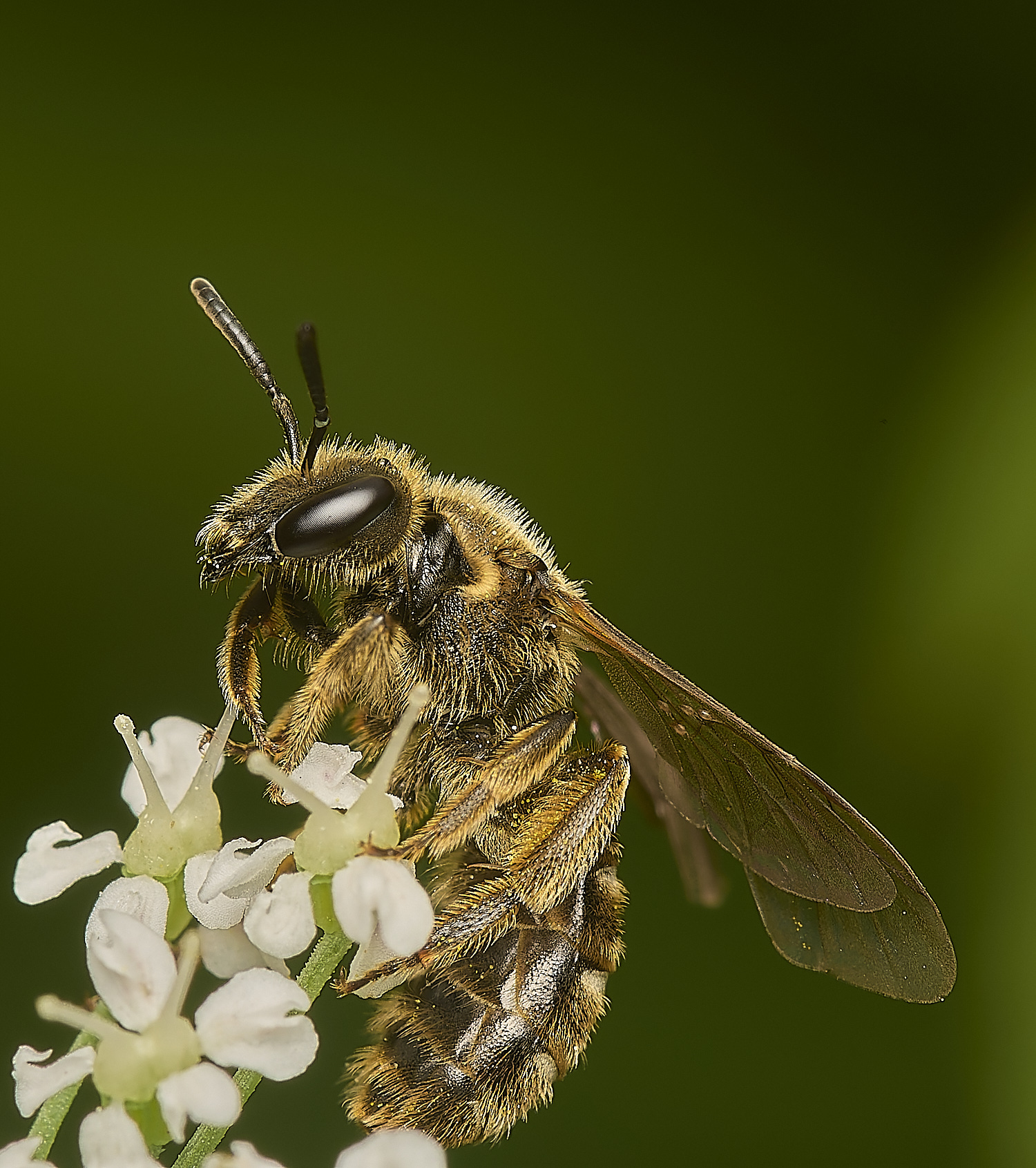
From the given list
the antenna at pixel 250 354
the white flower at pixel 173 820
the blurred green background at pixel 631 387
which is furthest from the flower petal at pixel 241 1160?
the blurred green background at pixel 631 387

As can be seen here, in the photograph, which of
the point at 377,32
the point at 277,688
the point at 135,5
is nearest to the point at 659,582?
the point at 277,688

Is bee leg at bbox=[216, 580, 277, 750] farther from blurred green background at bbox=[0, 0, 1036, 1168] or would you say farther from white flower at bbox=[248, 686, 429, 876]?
blurred green background at bbox=[0, 0, 1036, 1168]

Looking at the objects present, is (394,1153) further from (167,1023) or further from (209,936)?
(209,936)

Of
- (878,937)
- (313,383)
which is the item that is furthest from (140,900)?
(878,937)

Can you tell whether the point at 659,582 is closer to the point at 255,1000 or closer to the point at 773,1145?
the point at 773,1145

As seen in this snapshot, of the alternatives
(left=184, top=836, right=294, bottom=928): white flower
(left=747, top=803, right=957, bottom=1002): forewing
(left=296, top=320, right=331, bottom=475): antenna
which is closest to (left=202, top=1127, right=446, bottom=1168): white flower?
(left=184, top=836, right=294, bottom=928): white flower

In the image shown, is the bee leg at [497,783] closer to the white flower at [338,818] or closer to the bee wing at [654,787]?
the white flower at [338,818]

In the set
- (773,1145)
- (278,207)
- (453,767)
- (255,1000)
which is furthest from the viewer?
(278,207)
